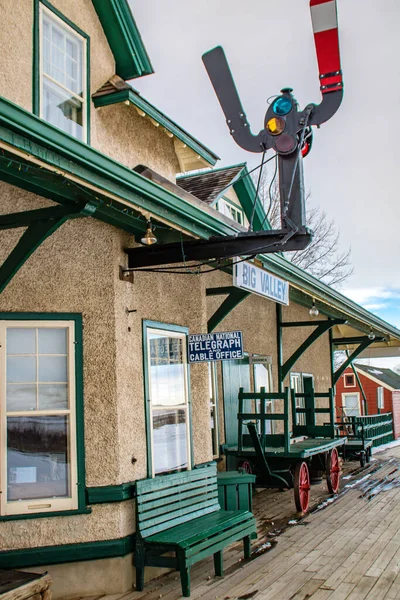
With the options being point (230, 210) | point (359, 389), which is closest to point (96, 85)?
point (230, 210)

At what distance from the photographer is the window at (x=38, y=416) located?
609 cm

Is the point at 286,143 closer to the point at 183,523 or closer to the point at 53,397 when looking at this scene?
the point at 53,397

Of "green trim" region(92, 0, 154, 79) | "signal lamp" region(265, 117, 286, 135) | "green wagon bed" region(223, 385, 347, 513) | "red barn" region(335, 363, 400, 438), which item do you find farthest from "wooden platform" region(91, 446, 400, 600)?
"red barn" region(335, 363, 400, 438)

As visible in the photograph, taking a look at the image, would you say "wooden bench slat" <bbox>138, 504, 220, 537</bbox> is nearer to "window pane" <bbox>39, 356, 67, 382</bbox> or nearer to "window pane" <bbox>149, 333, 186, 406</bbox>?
"window pane" <bbox>149, 333, 186, 406</bbox>

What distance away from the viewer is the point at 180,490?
7.09m

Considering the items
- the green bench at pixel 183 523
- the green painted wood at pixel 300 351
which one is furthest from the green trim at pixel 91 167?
the green painted wood at pixel 300 351

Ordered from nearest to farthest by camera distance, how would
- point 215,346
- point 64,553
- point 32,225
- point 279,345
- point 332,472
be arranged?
point 32,225 < point 64,553 < point 215,346 < point 332,472 < point 279,345

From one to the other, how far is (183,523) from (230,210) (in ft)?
32.6

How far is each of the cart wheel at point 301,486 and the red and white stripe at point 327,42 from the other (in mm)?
5723

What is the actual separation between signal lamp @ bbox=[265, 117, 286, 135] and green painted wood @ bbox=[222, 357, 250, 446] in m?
5.09

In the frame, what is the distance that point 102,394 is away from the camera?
641 cm

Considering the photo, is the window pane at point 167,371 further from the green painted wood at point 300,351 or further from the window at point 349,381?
the window at point 349,381

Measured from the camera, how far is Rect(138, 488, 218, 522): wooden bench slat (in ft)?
Result: 21.2

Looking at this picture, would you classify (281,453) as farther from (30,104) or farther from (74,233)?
(30,104)
